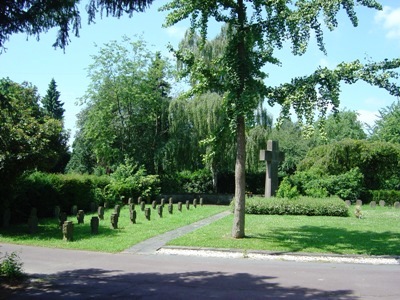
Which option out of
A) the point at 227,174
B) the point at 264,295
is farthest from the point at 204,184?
the point at 264,295

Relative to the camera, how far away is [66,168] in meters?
47.7

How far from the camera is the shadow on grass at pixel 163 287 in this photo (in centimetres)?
712

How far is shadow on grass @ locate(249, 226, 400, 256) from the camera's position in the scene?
11797 millimetres

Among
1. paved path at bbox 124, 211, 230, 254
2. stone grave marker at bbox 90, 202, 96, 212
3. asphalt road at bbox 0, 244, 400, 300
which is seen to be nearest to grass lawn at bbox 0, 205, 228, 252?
paved path at bbox 124, 211, 230, 254

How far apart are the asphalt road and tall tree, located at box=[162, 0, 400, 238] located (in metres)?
4.12

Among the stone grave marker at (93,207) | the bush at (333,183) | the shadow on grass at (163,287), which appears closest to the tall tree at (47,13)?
the shadow on grass at (163,287)

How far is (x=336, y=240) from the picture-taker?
43.9 ft

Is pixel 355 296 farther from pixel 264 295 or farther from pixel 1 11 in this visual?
pixel 1 11

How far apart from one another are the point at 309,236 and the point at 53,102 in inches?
2241

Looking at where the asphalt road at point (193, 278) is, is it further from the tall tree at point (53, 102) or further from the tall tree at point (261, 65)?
the tall tree at point (53, 102)

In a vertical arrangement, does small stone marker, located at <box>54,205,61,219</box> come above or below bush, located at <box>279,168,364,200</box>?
below

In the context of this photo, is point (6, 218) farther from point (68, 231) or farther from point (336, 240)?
point (336, 240)

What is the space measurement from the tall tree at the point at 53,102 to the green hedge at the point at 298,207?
4792 centimetres

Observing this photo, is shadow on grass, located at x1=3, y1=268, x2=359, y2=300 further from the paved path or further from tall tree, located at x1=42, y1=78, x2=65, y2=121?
tall tree, located at x1=42, y1=78, x2=65, y2=121
